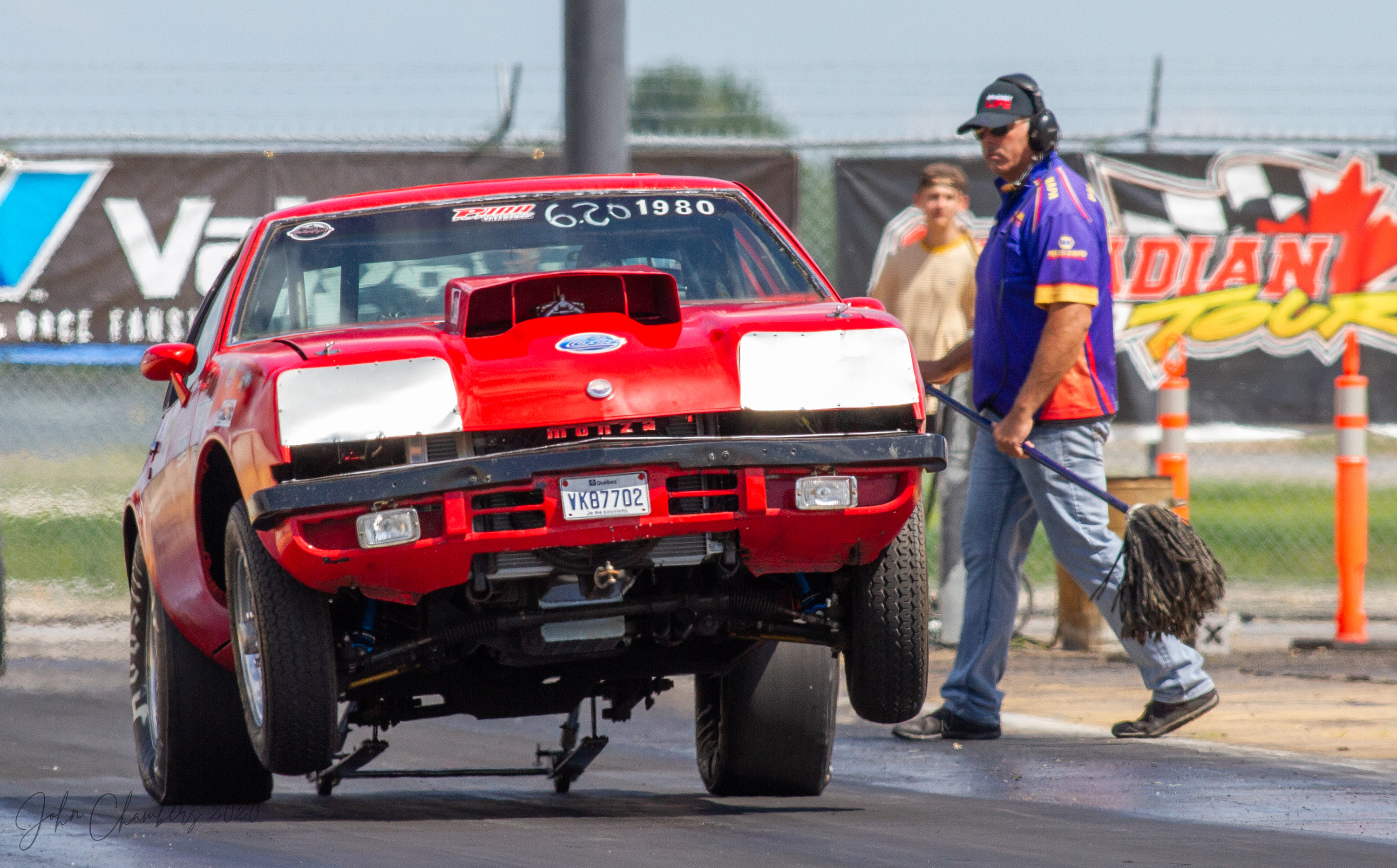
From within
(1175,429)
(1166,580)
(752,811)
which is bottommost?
(752,811)

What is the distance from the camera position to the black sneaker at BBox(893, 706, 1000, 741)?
21.7ft

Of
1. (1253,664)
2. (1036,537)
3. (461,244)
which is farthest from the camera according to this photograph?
(1036,537)

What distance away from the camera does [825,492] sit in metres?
4.29

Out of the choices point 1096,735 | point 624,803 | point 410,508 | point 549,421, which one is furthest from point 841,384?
point 1096,735

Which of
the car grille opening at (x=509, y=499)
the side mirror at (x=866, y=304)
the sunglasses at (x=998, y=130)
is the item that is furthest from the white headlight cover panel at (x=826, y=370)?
the sunglasses at (x=998, y=130)

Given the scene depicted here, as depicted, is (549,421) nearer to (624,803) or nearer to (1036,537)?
(624,803)

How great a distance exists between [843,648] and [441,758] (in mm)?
2459

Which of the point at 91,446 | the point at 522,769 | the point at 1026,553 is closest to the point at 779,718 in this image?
the point at 522,769

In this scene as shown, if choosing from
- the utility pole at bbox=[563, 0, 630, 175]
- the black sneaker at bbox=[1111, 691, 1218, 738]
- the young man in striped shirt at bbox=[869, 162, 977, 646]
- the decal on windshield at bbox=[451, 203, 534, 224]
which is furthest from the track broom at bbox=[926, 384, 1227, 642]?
the utility pole at bbox=[563, 0, 630, 175]

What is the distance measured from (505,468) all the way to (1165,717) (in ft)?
10.3

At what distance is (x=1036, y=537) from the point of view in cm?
1723

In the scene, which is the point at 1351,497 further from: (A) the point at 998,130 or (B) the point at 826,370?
(B) the point at 826,370

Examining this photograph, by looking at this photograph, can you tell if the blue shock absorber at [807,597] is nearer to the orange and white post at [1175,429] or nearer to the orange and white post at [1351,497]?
the orange and white post at [1175,429]

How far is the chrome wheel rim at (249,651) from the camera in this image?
4578 mm
